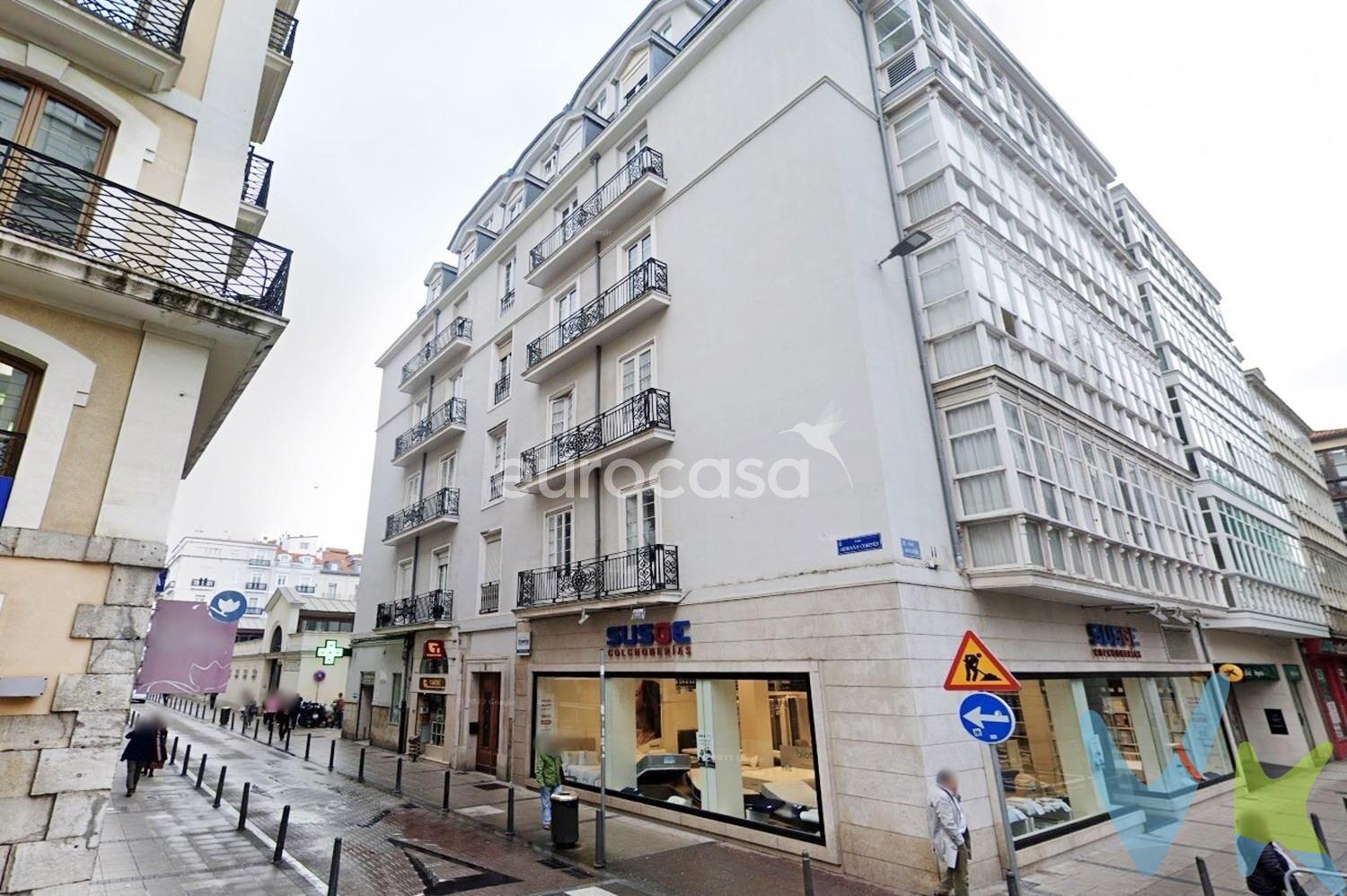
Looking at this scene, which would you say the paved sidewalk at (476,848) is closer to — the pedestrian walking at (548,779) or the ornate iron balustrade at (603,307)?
the pedestrian walking at (548,779)

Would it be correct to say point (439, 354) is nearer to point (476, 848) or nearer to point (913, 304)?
point (476, 848)

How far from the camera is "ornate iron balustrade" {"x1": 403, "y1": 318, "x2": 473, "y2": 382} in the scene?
79.4ft

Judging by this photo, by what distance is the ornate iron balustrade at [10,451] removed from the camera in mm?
5945

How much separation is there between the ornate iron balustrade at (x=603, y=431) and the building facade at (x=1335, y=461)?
50057mm

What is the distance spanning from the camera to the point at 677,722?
42.9ft

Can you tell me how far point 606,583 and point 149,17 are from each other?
39.1ft

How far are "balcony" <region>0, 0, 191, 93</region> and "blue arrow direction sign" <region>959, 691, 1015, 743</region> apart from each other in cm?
1151

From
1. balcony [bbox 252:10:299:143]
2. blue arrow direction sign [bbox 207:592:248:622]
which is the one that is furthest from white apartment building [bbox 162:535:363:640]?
blue arrow direction sign [bbox 207:592:248:622]

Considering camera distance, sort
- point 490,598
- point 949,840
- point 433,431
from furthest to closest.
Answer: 1. point 433,431
2. point 490,598
3. point 949,840

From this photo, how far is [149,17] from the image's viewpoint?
7.66 meters

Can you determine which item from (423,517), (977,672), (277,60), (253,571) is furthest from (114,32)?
(253,571)

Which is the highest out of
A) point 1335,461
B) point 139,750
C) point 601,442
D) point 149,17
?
point 1335,461

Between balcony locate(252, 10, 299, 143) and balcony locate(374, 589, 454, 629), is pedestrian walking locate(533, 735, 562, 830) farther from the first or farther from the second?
balcony locate(252, 10, 299, 143)

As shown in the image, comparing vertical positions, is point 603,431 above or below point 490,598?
above
